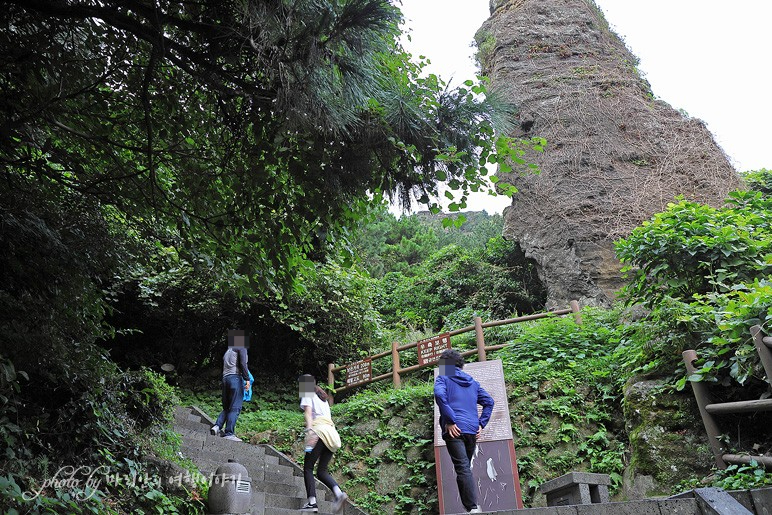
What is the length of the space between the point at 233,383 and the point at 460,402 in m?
3.73

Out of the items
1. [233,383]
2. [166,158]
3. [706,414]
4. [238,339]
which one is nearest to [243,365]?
[233,383]

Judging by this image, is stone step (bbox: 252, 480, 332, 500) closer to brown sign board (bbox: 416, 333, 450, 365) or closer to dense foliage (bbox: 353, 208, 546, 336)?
brown sign board (bbox: 416, 333, 450, 365)

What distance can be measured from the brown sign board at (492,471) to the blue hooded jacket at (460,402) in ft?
5.08

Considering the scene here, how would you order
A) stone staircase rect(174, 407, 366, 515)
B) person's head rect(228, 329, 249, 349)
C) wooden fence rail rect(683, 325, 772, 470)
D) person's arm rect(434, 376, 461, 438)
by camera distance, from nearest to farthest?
wooden fence rail rect(683, 325, 772, 470) → person's arm rect(434, 376, 461, 438) → stone staircase rect(174, 407, 366, 515) → person's head rect(228, 329, 249, 349)

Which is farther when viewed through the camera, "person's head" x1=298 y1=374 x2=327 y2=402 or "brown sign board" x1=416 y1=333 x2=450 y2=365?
"brown sign board" x1=416 y1=333 x2=450 y2=365

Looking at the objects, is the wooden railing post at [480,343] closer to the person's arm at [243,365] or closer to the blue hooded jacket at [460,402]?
the person's arm at [243,365]

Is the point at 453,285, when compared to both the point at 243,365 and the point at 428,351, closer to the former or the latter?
the point at 428,351

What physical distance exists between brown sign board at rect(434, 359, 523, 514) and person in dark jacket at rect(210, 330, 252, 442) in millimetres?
2818

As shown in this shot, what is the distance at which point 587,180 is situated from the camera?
530 inches

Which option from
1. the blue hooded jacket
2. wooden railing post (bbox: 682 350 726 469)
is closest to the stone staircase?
the blue hooded jacket

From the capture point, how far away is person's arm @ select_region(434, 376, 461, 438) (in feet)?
14.8

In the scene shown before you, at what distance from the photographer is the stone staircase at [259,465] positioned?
5809mm

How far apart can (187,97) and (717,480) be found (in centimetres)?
583

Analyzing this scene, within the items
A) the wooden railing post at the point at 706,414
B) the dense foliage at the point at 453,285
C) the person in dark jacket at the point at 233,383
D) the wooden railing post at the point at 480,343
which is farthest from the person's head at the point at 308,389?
the dense foliage at the point at 453,285
